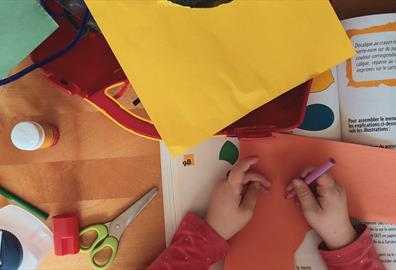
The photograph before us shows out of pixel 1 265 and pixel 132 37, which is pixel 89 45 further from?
pixel 1 265

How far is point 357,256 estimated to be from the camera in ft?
1.66

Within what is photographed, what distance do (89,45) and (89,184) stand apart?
172mm

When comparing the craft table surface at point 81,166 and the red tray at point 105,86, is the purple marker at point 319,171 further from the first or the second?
the craft table surface at point 81,166

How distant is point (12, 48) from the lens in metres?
0.37

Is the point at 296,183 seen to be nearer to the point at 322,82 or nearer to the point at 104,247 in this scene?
the point at 322,82

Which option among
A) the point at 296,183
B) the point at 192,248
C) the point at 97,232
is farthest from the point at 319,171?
the point at 97,232

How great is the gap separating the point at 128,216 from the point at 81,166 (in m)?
0.09

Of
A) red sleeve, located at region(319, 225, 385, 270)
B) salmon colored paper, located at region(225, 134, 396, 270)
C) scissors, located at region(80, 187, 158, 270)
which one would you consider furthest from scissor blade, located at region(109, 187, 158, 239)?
red sleeve, located at region(319, 225, 385, 270)

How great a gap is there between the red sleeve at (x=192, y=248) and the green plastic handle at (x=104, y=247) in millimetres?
50

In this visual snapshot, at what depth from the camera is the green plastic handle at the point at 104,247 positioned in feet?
1.71

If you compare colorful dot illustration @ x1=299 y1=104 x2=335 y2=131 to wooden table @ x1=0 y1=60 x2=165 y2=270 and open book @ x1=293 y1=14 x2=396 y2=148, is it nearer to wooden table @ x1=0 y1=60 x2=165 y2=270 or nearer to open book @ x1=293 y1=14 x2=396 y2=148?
open book @ x1=293 y1=14 x2=396 y2=148

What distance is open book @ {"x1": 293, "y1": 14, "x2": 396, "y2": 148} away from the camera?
1.69 ft

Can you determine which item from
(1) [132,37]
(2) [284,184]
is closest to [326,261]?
(2) [284,184]

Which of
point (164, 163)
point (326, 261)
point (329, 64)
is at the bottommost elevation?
point (326, 261)
